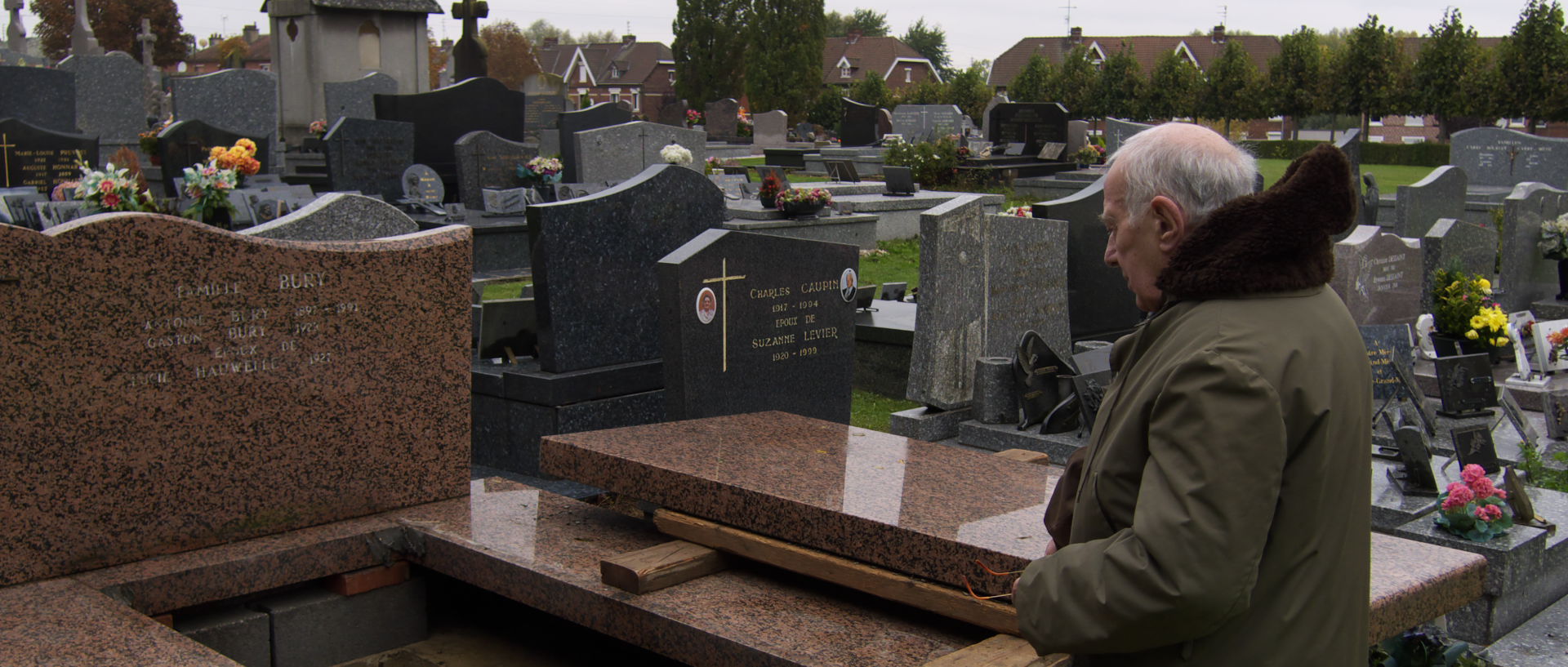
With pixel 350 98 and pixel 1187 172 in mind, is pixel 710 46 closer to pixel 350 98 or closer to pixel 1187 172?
pixel 350 98

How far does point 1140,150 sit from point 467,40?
75.4 feet

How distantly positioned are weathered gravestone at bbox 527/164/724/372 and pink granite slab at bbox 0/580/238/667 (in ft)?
10.2

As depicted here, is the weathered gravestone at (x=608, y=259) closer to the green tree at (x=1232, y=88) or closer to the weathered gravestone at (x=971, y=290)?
the weathered gravestone at (x=971, y=290)

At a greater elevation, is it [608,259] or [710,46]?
[710,46]

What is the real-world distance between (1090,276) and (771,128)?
86.9 feet

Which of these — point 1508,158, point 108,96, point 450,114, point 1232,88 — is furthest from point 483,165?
point 1232,88

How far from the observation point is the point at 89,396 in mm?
3756

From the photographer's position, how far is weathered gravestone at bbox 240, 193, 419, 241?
553cm

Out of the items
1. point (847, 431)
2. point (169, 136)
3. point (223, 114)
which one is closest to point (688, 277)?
point (847, 431)

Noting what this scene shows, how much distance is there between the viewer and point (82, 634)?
3314 millimetres

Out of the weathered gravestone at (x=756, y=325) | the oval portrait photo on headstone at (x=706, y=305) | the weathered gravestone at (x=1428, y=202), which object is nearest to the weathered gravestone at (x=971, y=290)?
the weathered gravestone at (x=756, y=325)

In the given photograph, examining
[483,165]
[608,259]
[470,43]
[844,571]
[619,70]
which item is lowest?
[844,571]

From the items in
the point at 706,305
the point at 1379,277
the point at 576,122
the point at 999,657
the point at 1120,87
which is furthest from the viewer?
the point at 1120,87

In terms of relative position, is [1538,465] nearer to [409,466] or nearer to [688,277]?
[688,277]
